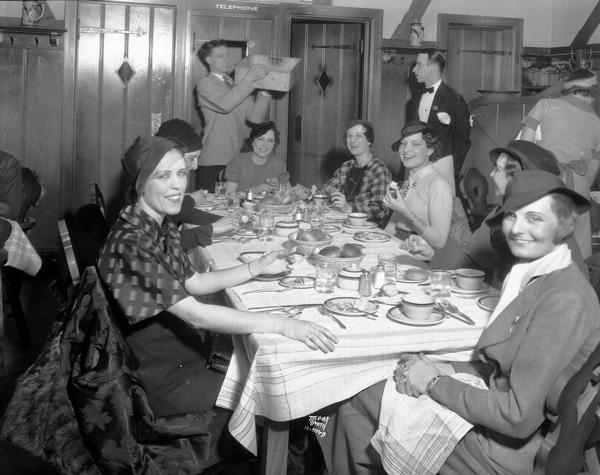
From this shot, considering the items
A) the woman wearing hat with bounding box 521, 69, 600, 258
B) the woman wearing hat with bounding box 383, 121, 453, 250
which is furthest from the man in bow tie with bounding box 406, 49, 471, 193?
the woman wearing hat with bounding box 383, 121, 453, 250

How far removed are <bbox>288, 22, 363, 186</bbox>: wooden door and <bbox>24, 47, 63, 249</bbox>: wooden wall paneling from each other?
2379mm

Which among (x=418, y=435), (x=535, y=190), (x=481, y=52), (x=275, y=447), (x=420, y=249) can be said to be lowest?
(x=275, y=447)

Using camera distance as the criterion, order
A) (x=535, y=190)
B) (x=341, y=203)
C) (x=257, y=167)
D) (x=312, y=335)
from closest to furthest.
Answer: (x=535, y=190) → (x=312, y=335) → (x=341, y=203) → (x=257, y=167)

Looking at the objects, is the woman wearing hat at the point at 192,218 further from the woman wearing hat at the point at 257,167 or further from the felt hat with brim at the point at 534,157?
the felt hat with brim at the point at 534,157

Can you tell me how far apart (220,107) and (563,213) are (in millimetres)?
4684

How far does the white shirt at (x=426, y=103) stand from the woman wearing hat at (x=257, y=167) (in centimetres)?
167

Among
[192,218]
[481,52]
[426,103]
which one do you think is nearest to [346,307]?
[192,218]

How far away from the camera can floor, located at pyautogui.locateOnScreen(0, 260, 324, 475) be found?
100 inches

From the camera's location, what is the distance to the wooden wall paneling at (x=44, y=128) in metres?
6.22

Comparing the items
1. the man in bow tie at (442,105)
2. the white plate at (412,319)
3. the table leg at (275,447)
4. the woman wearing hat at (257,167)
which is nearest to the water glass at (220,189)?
the woman wearing hat at (257,167)

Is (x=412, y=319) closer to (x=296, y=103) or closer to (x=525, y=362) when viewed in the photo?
(x=525, y=362)

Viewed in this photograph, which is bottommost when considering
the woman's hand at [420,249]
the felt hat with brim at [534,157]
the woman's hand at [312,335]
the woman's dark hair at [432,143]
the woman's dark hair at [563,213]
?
the woman's hand at [312,335]

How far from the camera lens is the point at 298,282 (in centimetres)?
262

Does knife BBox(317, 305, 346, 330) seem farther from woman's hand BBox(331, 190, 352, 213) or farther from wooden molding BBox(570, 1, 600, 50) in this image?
wooden molding BBox(570, 1, 600, 50)
